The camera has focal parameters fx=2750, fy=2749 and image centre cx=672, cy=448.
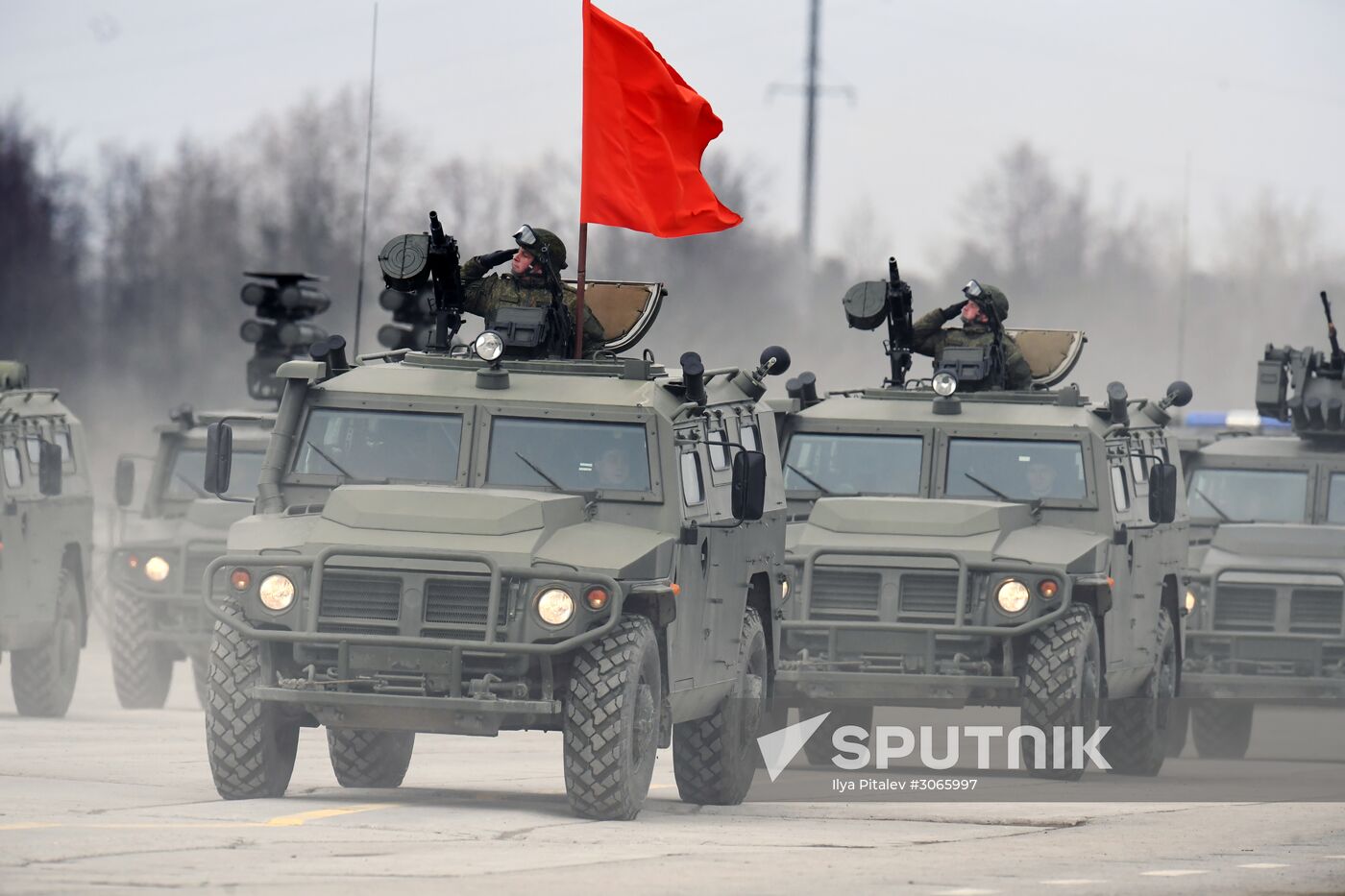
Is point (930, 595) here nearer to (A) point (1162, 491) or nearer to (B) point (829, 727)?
(A) point (1162, 491)

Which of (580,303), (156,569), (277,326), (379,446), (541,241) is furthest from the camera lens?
(277,326)

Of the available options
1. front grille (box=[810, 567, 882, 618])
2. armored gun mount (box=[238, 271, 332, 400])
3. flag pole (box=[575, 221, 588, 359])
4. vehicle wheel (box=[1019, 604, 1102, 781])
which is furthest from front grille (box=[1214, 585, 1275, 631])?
armored gun mount (box=[238, 271, 332, 400])

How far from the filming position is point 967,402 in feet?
58.7

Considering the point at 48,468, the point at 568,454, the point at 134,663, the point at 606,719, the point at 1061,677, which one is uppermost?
the point at 568,454

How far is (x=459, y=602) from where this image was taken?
40.6 feet

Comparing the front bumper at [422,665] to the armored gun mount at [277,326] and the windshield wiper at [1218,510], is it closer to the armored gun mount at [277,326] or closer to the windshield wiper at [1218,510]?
the windshield wiper at [1218,510]

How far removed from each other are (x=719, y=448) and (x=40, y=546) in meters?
7.43

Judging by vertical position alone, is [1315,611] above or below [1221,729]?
above

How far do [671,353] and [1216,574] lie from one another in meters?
21.4

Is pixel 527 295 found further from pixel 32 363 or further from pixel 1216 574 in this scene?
pixel 32 363

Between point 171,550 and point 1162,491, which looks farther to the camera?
point 171,550

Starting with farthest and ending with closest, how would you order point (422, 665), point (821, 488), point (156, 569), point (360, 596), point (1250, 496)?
point (156, 569), point (1250, 496), point (821, 488), point (360, 596), point (422, 665)

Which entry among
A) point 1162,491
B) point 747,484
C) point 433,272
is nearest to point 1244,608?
point 1162,491

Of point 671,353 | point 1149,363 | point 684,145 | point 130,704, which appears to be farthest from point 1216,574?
point 1149,363
